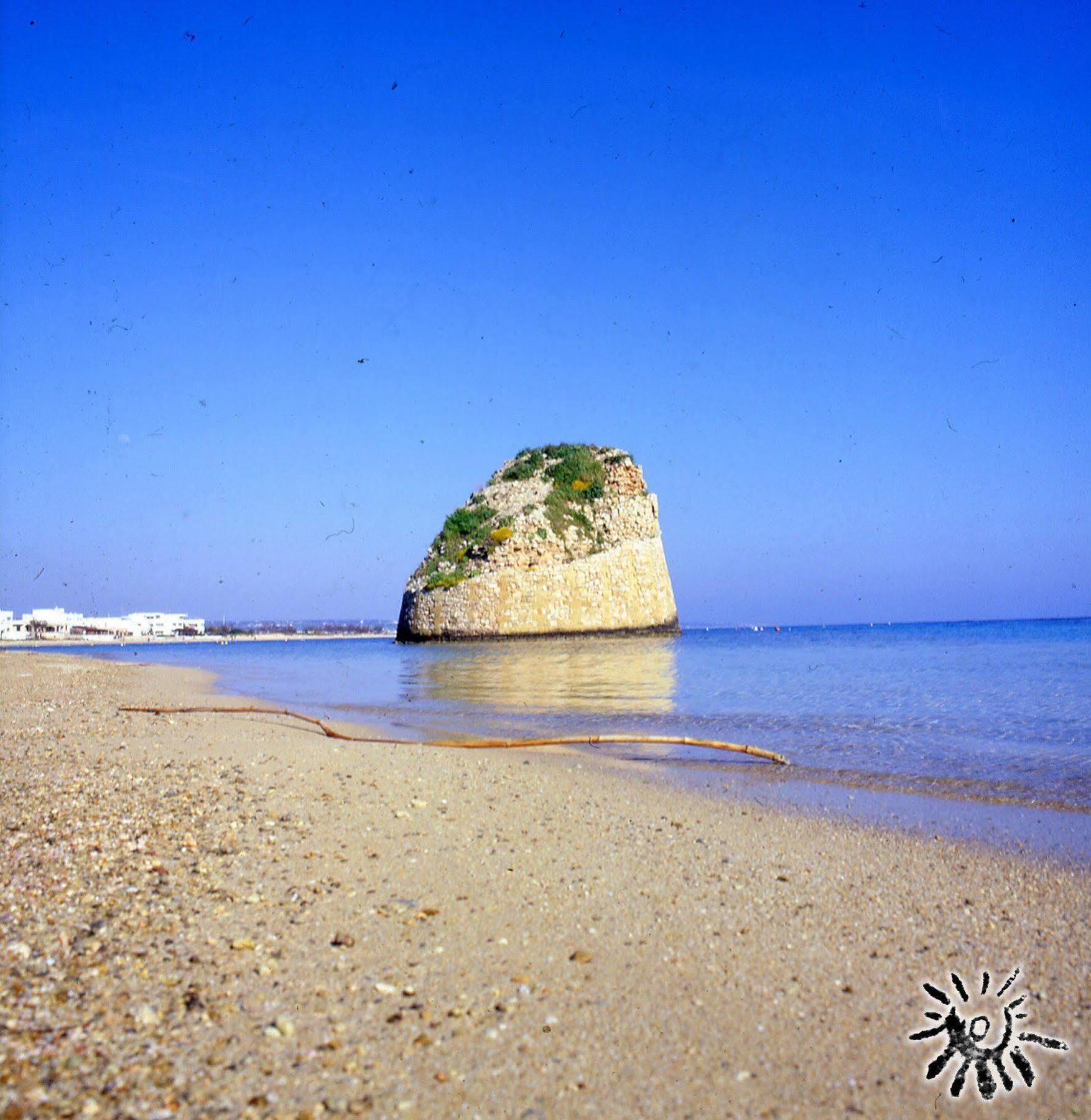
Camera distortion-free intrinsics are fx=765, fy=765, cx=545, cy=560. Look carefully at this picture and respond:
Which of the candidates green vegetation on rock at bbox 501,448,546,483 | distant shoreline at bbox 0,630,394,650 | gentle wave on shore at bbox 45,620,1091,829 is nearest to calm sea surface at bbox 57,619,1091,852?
gentle wave on shore at bbox 45,620,1091,829

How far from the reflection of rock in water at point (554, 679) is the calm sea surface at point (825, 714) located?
0.24 feet

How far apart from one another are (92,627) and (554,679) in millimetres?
87322

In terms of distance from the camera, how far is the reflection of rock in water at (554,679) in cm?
953

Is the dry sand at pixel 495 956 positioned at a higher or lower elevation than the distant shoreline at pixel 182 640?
higher

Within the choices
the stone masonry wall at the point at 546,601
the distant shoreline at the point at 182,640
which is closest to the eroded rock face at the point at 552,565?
the stone masonry wall at the point at 546,601

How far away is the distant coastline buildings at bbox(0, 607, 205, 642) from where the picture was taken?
2793 inches

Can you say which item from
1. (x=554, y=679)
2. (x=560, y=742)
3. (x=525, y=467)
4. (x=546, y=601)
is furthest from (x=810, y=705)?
(x=525, y=467)

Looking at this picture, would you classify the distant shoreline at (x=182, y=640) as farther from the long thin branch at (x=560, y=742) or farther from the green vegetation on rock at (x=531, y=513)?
the long thin branch at (x=560, y=742)

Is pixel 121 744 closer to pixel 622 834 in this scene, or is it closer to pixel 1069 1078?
pixel 622 834

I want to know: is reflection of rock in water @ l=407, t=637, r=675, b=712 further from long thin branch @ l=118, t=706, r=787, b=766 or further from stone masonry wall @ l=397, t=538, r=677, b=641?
stone masonry wall @ l=397, t=538, r=677, b=641

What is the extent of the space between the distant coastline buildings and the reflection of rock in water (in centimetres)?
5846

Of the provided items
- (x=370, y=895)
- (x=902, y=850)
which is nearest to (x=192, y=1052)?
(x=370, y=895)

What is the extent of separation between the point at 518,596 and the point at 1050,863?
108ft

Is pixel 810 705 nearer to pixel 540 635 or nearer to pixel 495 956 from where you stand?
pixel 495 956
